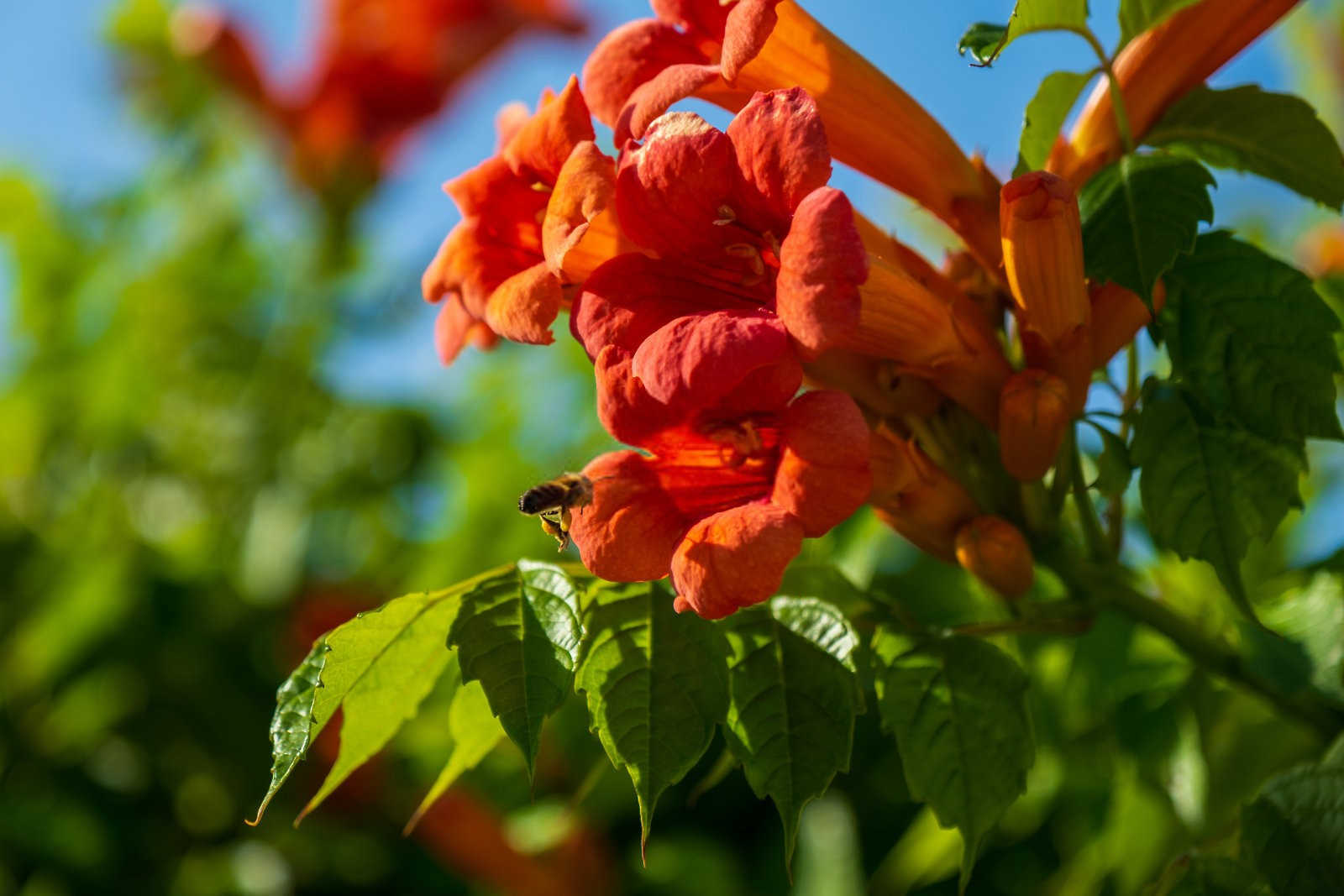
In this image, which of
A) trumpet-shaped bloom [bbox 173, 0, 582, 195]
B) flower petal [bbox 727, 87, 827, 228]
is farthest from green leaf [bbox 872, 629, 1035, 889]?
trumpet-shaped bloom [bbox 173, 0, 582, 195]

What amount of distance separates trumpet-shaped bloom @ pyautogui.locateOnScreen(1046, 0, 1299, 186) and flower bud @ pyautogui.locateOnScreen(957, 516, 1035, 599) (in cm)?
60

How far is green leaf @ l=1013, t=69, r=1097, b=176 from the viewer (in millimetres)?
1828

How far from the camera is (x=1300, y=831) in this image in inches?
63.9

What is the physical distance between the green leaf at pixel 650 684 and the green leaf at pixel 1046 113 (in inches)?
35.9

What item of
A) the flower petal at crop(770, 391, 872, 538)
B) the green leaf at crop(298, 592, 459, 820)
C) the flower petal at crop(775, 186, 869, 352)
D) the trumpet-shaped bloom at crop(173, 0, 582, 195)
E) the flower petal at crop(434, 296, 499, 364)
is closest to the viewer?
the flower petal at crop(775, 186, 869, 352)

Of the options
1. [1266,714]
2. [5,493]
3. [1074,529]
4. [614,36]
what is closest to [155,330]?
[5,493]

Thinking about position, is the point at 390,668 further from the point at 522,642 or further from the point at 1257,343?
the point at 1257,343

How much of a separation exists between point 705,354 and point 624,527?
0.32 m

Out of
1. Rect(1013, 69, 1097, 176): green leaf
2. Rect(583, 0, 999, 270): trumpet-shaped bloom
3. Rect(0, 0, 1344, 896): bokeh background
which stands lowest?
Rect(0, 0, 1344, 896): bokeh background

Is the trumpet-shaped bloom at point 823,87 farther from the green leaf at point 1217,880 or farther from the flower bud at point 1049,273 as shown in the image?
the green leaf at point 1217,880

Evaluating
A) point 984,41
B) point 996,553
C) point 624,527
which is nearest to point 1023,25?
point 984,41

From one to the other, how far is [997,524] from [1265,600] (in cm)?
114

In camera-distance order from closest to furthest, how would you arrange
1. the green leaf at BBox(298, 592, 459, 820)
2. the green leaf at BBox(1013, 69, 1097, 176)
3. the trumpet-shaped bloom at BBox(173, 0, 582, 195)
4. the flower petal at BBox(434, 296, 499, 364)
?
the green leaf at BBox(298, 592, 459, 820) < the green leaf at BBox(1013, 69, 1097, 176) < the flower petal at BBox(434, 296, 499, 364) < the trumpet-shaped bloom at BBox(173, 0, 582, 195)

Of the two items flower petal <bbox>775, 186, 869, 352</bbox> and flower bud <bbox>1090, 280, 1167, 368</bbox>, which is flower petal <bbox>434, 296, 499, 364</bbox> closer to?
flower petal <bbox>775, 186, 869, 352</bbox>
